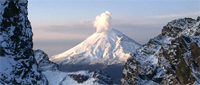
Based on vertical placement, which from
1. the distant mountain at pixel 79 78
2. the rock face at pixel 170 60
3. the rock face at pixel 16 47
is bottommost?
the distant mountain at pixel 79 78

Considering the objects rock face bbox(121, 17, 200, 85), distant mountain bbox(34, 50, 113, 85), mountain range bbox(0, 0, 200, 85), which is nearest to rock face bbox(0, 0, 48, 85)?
mountain range bbox(0, 0, 200, 85)

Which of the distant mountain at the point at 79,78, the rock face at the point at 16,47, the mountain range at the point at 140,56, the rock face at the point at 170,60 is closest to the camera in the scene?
the rock face at the point at 16,47

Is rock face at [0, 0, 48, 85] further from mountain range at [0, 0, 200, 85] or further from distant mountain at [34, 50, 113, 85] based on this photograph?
distant mountain at [34, 50, 113, 85]

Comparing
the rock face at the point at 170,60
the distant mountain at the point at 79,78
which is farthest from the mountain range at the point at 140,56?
the distant mountain at the point at 79,78

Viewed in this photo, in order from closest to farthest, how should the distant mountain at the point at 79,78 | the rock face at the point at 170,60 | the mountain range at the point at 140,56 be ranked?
the mountain range at the point at 140,56 → the rock face at the point at 170,60 → the distant mountain at the point at 79,78

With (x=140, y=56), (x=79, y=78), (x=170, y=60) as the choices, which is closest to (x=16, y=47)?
(x=170, y=60)

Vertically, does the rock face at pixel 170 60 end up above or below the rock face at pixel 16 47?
below

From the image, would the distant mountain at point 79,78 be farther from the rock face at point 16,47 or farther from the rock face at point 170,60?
the rock face at point 16,47
